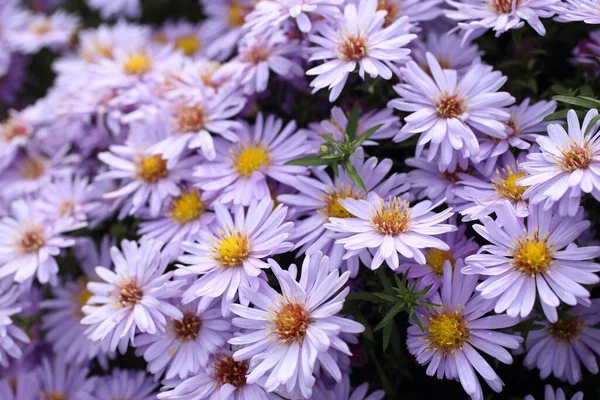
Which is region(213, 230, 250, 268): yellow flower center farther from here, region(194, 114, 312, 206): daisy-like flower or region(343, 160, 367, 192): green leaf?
region(343, 160, 367, 192): green leaf

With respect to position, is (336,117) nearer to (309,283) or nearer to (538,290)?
(309,283)

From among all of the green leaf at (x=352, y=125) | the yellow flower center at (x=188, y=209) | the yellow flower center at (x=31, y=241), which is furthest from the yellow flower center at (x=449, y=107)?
the yellow flower center at (x=31, y=241)

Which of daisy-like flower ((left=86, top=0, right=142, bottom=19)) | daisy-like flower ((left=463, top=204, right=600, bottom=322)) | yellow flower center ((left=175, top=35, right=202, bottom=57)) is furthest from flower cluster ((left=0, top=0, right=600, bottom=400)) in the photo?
daisy-like flower ((left=86, top=0, right=142, bottom=19))

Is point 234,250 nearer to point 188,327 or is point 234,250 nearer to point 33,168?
point 188,327

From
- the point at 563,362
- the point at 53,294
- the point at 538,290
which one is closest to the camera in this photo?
the point at 538,290

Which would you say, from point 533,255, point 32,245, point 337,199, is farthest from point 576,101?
point 32,245

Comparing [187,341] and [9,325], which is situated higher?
[187,341]

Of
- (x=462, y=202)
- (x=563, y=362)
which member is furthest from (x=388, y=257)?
(x=563, y=362)
